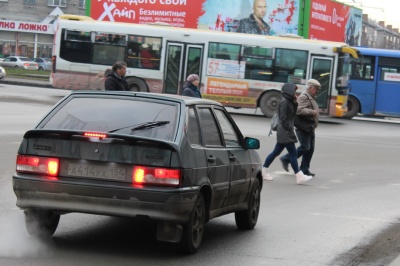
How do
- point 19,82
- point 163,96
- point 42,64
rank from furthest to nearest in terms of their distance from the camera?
point 42,64
point 19,82
point 163,96

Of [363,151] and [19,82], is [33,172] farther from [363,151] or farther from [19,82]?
[19,82]

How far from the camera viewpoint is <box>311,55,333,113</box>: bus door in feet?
102

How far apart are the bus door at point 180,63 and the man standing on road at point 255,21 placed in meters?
A: 10.6

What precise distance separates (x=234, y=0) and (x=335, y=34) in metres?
7.80

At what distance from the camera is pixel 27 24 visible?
7669cm

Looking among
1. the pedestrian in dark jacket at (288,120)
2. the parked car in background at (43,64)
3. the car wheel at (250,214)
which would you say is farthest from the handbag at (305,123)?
the parked car in background at (43,64)

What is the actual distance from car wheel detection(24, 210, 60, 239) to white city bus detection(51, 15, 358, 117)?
23.1m

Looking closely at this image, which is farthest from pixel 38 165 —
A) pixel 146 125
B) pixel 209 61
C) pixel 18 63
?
pixel 18 63

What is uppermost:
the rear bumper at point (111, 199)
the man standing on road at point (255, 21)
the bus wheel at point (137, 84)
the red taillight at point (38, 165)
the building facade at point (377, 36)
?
the building facade at point (377, 36)

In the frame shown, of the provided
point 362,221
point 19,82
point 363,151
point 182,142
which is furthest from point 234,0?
point 182,142

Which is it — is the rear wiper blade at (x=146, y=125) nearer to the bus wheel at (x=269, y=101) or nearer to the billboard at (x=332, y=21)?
the bus wheel at (x=269, y=101)

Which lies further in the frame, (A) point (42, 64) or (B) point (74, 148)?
(A) point (42, 64)

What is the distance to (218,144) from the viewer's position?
8508mm

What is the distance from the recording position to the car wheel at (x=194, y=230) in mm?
7512
